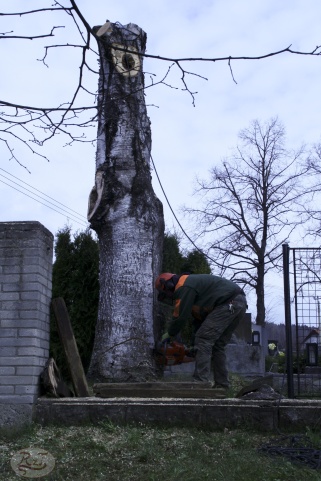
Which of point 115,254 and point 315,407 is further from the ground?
point 115,254

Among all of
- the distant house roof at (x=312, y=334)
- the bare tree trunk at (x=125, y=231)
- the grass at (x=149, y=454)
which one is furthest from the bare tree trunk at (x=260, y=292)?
the grass at (x=149, y=454)

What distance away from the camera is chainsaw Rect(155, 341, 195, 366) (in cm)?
762

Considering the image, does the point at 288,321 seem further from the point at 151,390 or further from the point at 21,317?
the point at 21,317

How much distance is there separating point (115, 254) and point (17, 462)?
11.8 ft

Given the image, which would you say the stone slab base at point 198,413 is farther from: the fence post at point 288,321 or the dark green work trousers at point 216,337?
the fence post at point 288,321

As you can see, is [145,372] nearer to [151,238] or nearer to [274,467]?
[151,238]

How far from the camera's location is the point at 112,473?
189 inches

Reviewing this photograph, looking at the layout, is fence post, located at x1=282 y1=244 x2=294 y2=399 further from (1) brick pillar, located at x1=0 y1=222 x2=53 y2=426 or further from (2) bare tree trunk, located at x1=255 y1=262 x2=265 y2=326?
(2) bare tree trunk, located at x1=255 y1=262 x2=265 y2=326

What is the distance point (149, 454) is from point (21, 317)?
1.82 metres

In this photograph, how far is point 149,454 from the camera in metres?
5.10

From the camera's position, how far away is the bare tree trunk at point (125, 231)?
7.83 metres

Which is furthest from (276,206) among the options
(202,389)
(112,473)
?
(112,473)

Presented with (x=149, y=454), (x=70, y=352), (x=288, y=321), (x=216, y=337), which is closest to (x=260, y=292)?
(x=288, y=321)

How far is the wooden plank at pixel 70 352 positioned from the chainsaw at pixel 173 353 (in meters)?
1.25
